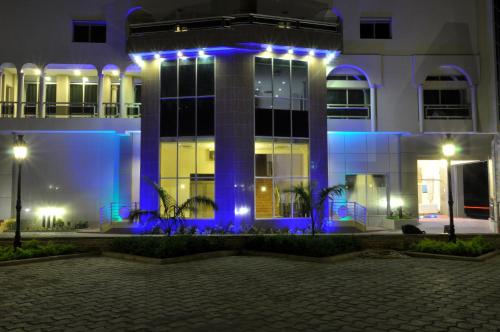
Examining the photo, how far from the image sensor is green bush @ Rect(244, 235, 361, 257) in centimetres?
1520

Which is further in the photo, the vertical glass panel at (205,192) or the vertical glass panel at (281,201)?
the vertical glass panel at (281,201)

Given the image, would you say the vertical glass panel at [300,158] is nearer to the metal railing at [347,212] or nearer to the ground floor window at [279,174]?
the ground floor window at [279,174]

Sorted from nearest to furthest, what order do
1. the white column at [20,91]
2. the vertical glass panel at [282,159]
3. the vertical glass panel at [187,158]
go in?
1. the vertical glass panel at [187,158]
2. the vertical glass panel at [282,159]
3. the white column at [20,91]

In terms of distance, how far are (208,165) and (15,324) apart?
51.9 feet

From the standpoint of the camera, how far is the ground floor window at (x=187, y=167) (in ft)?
76.0

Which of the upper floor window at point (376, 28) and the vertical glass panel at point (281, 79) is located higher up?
the upper floor window at point (376, 28)

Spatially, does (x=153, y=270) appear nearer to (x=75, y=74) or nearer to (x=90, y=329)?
(x=90, y=329)

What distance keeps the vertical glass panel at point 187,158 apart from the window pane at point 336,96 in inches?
409

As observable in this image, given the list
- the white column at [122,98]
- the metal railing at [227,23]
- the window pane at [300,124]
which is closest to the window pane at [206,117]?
the metal railing at [227,23]

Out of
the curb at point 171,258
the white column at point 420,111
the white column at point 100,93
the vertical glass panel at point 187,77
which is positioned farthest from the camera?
the white column at point 420,111

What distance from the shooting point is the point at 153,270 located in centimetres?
1327

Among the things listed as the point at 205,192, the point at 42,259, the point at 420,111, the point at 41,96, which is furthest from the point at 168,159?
the point at 420,111

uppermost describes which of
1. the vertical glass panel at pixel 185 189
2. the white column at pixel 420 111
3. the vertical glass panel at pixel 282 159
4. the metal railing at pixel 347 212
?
the white column at pixel 420 111

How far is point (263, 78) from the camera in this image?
77.7ft
